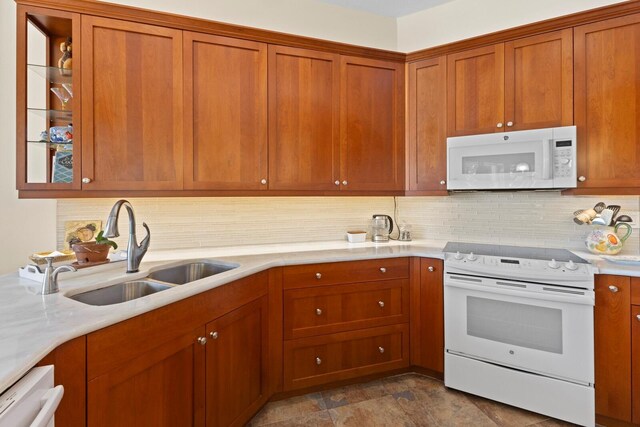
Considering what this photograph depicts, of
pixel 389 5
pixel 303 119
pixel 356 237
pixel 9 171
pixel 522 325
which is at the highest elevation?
pixel 389 5

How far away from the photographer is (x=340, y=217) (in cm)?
298

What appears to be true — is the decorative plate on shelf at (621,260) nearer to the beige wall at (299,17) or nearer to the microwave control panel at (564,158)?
the microwave control panel at (564,158)

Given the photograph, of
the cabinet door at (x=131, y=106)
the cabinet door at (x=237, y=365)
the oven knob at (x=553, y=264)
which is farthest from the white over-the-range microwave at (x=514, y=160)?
the cabinet door at (x=131, y=106)

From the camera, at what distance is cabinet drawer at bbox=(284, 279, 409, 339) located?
2.17 m

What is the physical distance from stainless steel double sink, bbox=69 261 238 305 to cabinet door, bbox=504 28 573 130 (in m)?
2.20

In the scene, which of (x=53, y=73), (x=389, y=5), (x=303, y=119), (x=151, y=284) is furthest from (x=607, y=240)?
(x=53, y=73)

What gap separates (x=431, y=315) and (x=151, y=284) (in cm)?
181

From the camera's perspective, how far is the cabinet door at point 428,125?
8.54ft

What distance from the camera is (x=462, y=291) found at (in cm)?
223

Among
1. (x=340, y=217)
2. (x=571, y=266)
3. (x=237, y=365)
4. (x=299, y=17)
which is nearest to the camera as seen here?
(x=237, y=365)

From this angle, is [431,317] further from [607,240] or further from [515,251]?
[607,240]

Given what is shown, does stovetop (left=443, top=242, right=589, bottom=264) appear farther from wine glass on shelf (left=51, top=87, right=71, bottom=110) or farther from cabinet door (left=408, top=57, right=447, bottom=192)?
wine glass on shelf (left=51, top=87, right=71, bottom=110)

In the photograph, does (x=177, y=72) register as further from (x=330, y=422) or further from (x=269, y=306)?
(x=330, y=422)

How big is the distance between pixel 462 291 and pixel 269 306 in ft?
4.17
